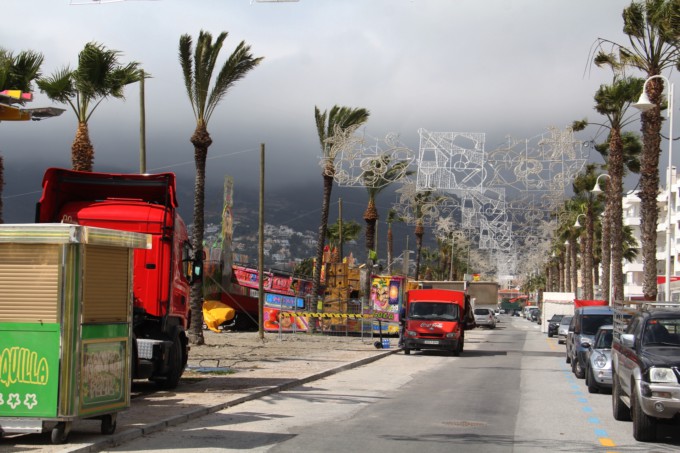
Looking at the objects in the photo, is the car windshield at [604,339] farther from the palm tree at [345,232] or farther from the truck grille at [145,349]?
the palm tree at [345,232]

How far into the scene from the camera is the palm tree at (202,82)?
28.5 metres

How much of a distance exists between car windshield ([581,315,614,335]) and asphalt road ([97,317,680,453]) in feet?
5.30

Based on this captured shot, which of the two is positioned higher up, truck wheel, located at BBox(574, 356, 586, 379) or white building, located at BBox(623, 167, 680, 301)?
white building, located at BBox(623, 167, 680, 301)

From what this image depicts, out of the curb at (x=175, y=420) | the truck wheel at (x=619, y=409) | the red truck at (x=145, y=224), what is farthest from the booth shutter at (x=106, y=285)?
the truck wheel at (x=619, y=409)

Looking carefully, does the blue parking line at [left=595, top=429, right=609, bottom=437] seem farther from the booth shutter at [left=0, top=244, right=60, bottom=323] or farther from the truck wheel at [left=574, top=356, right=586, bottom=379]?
the truck wheel at [left=574, top=356, right=586, bottom=379]

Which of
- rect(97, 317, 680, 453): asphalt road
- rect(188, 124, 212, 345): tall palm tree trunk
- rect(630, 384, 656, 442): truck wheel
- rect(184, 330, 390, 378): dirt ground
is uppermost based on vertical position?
rect(188, 124, 212, 345): tall palm tree trunk

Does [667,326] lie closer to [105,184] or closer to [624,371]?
[624,371]

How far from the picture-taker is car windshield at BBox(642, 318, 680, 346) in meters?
12.8

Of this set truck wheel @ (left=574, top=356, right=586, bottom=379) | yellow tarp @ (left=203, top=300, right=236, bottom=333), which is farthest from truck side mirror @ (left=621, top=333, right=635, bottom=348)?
yellow tarp @ (left=203, top=300, right=236, bottom=333)

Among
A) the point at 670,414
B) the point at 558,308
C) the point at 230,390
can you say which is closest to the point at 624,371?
the point at 670,414

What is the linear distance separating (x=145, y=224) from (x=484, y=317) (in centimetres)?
5576

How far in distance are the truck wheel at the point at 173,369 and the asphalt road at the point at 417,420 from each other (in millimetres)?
1923

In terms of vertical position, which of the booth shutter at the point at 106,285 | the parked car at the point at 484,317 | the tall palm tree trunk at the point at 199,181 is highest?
the tall palm tree trunk at the point at 199,181

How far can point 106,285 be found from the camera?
35.5 feet
